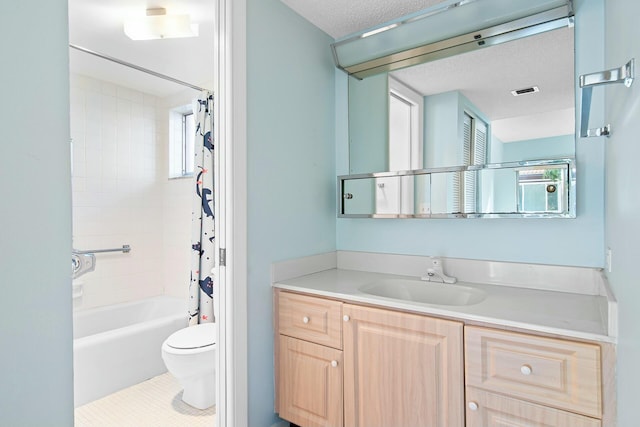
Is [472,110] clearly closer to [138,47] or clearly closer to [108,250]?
[138,47]

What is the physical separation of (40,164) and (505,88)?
1.89 metres

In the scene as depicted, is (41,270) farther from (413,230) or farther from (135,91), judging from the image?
(135,91)

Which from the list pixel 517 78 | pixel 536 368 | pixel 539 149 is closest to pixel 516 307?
pixel 536 368

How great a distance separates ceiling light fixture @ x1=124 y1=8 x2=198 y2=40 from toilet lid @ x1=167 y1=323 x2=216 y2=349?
6.04 ft

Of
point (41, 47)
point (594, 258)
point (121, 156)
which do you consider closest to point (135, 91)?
point (121, 156)

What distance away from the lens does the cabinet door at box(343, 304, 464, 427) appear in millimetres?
1248

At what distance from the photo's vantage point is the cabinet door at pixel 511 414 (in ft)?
3.44

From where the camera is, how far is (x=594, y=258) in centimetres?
146

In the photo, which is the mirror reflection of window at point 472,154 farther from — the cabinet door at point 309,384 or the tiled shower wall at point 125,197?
the tiled shower wall at point 125,197

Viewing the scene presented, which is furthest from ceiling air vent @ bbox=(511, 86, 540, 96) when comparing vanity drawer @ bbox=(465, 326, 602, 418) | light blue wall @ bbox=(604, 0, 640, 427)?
vanity drawer @ bbox=(465, 326, 602, 418)

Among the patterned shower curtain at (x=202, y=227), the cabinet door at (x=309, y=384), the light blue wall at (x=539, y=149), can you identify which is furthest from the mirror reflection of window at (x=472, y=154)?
the patterned shower curtain at (x=202, y=227)

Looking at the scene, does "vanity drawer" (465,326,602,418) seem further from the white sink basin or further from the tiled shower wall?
the tiled shower wall

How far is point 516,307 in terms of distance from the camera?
1.27 metres

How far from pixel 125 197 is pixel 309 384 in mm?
2472
